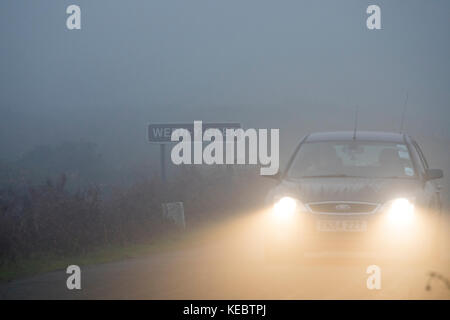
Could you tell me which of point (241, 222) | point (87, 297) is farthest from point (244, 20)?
point (87, 297)

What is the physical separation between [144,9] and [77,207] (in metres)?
47.3

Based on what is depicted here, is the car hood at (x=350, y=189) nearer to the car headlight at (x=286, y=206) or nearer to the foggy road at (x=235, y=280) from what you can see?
the car headlight at (x=286, y=206)

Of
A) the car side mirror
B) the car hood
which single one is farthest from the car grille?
the car side mirror

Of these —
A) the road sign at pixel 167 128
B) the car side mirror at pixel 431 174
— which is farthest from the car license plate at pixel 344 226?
the road sign at pixel 167 128

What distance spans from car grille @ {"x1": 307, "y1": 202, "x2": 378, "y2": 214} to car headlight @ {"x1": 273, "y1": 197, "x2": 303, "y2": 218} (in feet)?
0.72

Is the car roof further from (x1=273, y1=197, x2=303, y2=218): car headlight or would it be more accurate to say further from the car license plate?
the car license plate

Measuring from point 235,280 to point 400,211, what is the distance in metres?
2.16

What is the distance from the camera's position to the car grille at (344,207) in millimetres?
11078

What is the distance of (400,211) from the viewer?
36.3 feet

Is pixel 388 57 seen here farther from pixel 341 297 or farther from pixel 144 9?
pixel 341 297

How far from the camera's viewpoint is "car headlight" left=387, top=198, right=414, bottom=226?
11008mm

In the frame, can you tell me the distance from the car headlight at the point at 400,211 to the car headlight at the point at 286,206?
3.51 feet

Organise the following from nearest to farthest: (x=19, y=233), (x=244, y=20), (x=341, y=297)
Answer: (x=341, y=297) → (x=19, y=233) → (x=244, y=20)

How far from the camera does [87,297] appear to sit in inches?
376
